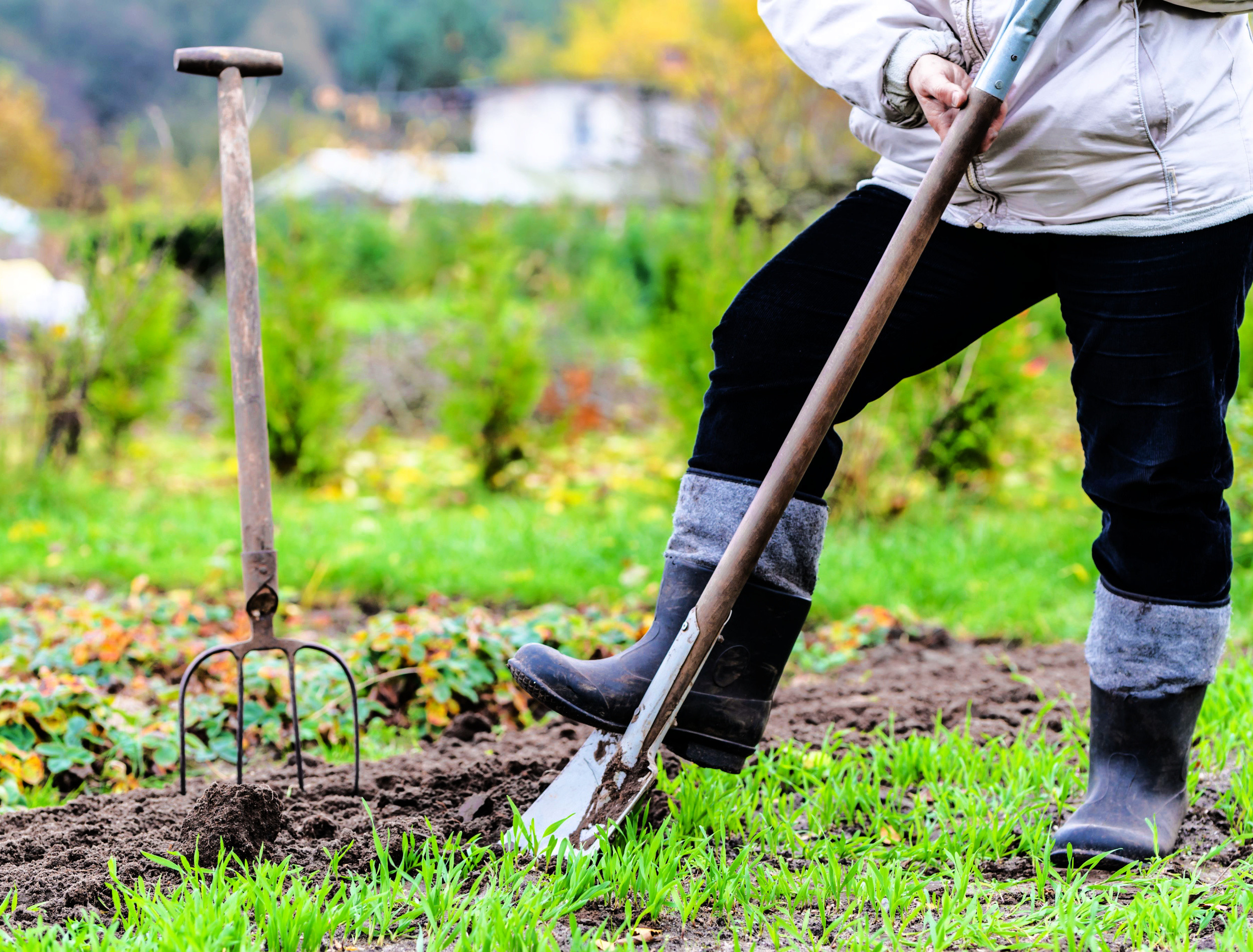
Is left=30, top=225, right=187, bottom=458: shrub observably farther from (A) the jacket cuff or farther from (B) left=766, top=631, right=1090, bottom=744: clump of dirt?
(A) the jacket cuff

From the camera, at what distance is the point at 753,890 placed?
171 cm

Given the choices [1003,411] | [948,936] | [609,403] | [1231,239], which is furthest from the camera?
[609,403]

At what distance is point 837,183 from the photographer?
5.82 metres

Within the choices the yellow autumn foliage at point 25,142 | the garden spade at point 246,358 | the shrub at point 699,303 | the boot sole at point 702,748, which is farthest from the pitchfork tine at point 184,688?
the yellow autumn foliage at point 25,142

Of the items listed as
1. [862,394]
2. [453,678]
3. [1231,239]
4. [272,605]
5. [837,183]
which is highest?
[837,183]

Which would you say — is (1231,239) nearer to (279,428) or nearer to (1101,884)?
(1101,884)

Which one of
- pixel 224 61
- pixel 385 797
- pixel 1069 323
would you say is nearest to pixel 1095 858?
pixel 1069 323

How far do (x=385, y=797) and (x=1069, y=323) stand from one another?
5.06 feet

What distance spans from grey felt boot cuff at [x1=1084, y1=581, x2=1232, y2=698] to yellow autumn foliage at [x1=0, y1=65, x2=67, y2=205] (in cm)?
1814

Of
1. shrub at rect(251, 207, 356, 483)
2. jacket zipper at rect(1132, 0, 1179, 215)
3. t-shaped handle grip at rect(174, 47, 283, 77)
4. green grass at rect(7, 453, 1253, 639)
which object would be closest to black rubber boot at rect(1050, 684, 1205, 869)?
jacket zipper at rect(1132, 0, 1179, 215)

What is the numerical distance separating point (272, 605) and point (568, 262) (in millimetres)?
12379

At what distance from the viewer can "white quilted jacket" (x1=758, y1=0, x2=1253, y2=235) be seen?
5.18ft

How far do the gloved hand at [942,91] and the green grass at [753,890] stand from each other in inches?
46.3

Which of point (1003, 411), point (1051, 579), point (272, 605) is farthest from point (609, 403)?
point (272, 605)
